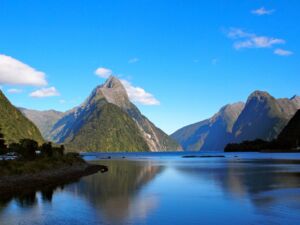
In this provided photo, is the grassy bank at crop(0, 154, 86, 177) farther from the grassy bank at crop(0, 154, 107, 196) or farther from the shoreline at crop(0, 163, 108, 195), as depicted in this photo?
the shoreline at crop(0, 163, 108, 195)

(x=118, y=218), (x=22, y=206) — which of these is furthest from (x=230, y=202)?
(x=22, y=206)

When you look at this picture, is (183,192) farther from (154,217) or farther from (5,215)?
(5,215)

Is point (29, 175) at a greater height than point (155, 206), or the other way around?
point (29, 175)

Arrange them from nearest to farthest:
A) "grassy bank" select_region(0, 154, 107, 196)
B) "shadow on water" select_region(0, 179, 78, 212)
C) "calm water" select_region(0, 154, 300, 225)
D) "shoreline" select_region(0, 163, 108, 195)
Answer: "calm water" select_region(0, 154, 300, 225)
"shadow on water" select_region(0, 179, 78, 212)
"shoreline" select_region(0, 163, 108, 195)
"grassy bank" select_region(0, 154, 107, 196)

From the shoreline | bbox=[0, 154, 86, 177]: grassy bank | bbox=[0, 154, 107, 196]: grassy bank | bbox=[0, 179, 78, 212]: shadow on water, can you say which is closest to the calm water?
bbox=[0, 179, 78, 212]: shadow on water

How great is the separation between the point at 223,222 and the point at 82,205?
15.1 meters

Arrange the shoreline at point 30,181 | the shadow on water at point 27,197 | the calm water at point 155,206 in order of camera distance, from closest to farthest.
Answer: the calm water at point 155,206 → the shadow on water at point 27,197 → the shoreline at point 30,181

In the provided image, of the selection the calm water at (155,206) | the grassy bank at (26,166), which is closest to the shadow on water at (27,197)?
the calm water at (155,206)

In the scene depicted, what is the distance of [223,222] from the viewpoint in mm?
29500

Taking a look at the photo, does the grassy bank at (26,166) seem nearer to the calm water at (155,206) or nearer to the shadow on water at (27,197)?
the shadow on water at (27,197)

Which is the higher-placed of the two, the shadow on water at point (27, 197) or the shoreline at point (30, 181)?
the shoreline at point (30, 181)

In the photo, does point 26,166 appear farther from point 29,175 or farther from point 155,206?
point 155,206

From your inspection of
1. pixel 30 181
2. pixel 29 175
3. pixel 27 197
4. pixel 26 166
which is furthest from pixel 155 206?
pixel 26 166

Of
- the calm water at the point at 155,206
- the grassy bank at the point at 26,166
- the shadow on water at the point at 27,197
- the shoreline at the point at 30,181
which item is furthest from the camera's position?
the grassy bank at the point at 26,166
